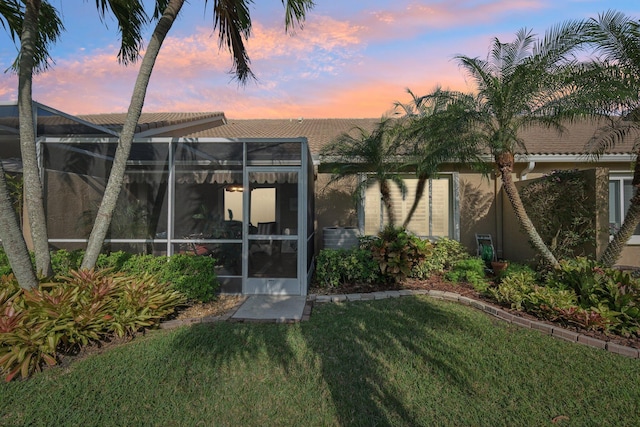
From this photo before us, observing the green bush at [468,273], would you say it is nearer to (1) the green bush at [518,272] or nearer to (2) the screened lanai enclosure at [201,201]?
(1) the green bush at [518,272]

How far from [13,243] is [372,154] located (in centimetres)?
777

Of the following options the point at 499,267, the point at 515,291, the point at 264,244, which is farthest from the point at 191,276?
the point at 499,267

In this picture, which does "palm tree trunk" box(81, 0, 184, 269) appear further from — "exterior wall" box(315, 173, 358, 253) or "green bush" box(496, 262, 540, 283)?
"green bush" box(496, 262, 540, 283)

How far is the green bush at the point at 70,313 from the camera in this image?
429 centimetres

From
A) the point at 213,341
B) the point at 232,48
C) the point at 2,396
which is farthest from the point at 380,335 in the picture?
the point at 232,48

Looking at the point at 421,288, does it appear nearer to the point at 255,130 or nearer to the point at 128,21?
the point at 128,21

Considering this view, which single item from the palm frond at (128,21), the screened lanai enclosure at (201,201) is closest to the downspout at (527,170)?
the screened lanai enclosure at (201,201)

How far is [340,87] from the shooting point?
36.7ft

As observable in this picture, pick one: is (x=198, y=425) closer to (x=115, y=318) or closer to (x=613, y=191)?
(x=115, y=318)

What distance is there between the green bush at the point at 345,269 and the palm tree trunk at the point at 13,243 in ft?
18.5

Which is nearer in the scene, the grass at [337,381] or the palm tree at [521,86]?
the grass at [337,381]

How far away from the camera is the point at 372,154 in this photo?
8.88m

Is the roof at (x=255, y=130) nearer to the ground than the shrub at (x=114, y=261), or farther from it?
farther from it

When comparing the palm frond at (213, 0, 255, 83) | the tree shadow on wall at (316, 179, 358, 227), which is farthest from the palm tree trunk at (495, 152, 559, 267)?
the palm frond at (213, 0, 255, 83)
